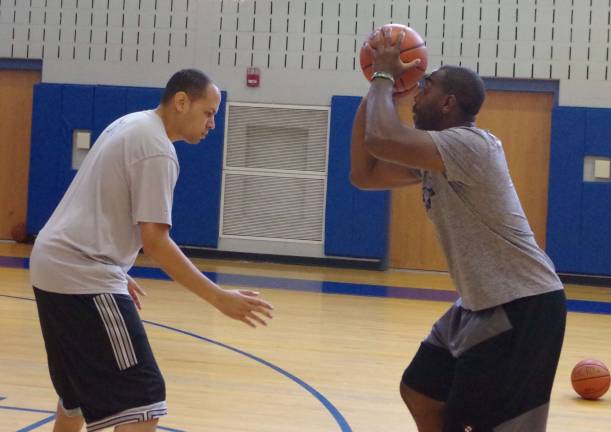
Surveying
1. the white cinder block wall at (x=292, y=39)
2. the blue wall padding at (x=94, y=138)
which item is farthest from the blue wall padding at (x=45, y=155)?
the white cinder block wall at (x=292, y=39)

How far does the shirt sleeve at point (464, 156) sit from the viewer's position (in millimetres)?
2889

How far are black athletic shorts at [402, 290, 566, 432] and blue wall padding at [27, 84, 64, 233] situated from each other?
1118cm

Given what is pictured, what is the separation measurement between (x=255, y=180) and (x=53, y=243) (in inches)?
392

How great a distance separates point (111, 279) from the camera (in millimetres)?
3082

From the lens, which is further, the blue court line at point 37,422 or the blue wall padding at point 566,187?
the blue wall padding at point 566,187

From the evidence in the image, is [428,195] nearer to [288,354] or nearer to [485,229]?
[485,229]

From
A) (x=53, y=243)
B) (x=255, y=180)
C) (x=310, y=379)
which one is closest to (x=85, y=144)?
(x=255, y=180)

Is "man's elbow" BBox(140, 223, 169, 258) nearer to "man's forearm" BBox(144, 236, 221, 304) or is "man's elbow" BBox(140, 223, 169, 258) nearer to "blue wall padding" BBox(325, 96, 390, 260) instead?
"man's forearm" BBox(144, 236, 221, 304)

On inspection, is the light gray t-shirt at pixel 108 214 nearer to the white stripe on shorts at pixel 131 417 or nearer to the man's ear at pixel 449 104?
the white stripe on shorts at pixel 131 417

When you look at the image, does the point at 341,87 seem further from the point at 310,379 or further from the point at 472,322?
the point at 472,322

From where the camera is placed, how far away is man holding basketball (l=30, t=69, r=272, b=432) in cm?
303

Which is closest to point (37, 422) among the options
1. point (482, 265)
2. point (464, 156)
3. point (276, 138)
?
point (482, 265)

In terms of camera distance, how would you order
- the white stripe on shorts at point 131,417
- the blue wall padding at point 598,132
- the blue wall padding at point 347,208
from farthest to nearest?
the blue wall padding at point 347,208 → the blue wall padding at point 598,132 → the white stripe on shorts at point 131,417

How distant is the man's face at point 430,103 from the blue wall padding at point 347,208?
9.46 metres
